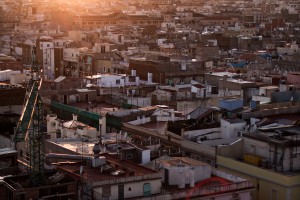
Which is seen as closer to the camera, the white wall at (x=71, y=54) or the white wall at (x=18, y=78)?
the white wall at (x=18, y=78)

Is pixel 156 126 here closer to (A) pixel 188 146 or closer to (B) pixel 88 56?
(A) pixel 188 146

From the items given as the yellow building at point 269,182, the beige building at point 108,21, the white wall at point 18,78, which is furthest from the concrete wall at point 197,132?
the beige building at point 108,21

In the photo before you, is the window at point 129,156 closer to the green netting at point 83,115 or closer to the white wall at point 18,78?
the green netting at point 83,115

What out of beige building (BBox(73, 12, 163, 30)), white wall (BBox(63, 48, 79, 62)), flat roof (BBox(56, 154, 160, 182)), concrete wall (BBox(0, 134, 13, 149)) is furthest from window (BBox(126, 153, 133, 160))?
beige building (BBox(73, 12, 163, 30))

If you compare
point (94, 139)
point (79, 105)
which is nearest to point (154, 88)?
point (79, 105)

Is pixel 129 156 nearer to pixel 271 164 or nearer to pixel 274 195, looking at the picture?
pixel 271 164

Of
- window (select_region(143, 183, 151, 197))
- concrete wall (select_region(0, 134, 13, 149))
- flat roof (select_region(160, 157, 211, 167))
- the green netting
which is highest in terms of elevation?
flat roof (select_region(160, 157, 211, 167))

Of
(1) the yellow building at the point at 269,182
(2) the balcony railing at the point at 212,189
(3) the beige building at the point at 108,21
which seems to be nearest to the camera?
(2) the balcony railing at the point at 212,189

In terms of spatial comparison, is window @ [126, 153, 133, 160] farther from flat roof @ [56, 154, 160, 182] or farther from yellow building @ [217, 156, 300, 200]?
yellow building @ [217, 156, 300, 200]
